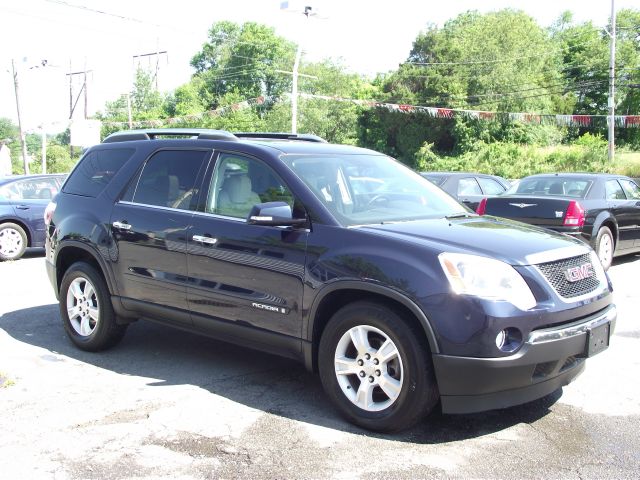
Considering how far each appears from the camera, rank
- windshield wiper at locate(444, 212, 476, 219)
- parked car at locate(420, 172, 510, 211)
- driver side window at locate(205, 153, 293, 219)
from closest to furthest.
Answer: driver side window at locate(205, 153, 293, 219), windshield wiper at locate(444, 212, 476, 219), parked car at locate(420, 172, 510, 211)

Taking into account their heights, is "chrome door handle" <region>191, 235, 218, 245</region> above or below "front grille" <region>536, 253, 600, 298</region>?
above

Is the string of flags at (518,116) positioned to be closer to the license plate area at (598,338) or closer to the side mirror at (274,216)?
the side mirror at (274,216)

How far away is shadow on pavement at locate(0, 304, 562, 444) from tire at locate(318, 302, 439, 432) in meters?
0.15

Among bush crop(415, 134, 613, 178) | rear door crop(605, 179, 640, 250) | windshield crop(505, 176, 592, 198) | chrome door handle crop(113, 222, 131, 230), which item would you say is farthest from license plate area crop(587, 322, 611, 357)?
bush crop(415, 134, 613, 178)

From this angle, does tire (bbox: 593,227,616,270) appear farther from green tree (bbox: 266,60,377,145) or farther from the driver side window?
green tree (bbox: 266,60,377,145)

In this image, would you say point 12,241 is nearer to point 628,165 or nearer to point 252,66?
point 628,165

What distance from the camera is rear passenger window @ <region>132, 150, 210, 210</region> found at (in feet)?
16.6

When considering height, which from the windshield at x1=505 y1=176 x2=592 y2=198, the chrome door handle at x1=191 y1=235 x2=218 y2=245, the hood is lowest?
the windshield at x1=505 y1=176 x2=592 y2=198

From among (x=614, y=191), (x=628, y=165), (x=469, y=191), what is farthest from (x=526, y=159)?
(x=614, y=191)

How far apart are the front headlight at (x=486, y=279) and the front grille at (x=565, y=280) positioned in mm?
244

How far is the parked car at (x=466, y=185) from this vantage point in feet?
42.4

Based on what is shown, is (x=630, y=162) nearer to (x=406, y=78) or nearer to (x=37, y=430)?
(x=406, y=78)

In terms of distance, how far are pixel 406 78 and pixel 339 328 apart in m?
57.4

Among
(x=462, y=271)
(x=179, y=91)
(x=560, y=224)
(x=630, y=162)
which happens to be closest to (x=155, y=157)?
(x=462, y=271)
